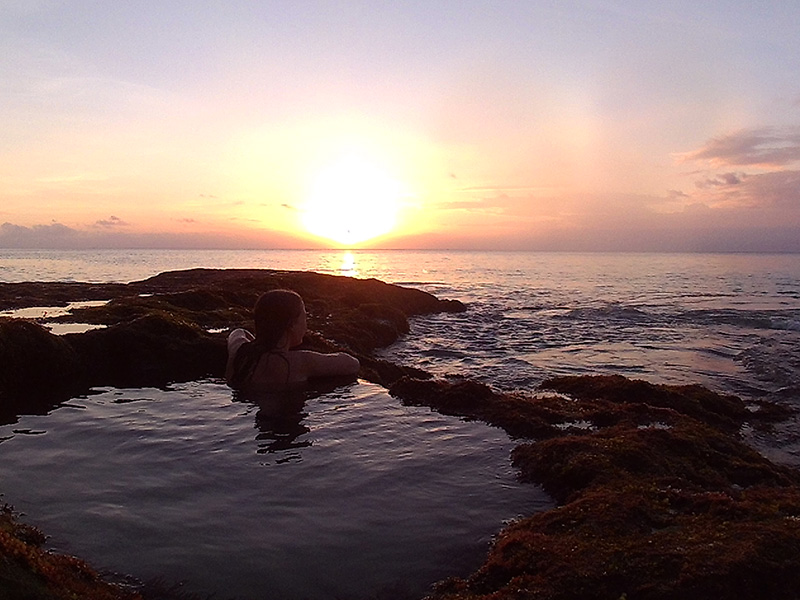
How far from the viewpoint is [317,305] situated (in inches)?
1128

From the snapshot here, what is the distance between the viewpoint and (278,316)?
9.52m

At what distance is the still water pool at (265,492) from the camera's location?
4.93 meters

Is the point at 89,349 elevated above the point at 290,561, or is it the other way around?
the point at 89,349

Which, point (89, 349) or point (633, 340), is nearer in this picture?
point (89, 349)

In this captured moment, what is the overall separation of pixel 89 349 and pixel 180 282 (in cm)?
3887

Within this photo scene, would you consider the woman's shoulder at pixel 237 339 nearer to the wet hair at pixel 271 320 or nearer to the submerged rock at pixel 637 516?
the wet hair at pixel 271 320

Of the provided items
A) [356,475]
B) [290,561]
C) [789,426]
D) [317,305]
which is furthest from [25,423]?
[317,305]

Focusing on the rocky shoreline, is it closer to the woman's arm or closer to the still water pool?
the still water pool

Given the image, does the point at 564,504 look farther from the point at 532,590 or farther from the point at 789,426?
the point at 789,426

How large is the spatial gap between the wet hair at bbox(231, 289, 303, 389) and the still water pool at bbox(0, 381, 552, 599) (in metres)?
0.94

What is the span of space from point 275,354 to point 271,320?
2.85ft

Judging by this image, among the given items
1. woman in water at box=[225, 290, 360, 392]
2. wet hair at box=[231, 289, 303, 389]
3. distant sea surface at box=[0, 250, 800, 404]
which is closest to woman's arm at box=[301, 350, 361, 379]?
woman in water at box=[225, 290, 360, 392]

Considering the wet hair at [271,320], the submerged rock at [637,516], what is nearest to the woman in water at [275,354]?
the wet hair at [271,320]

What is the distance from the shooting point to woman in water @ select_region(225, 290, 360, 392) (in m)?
9.52
